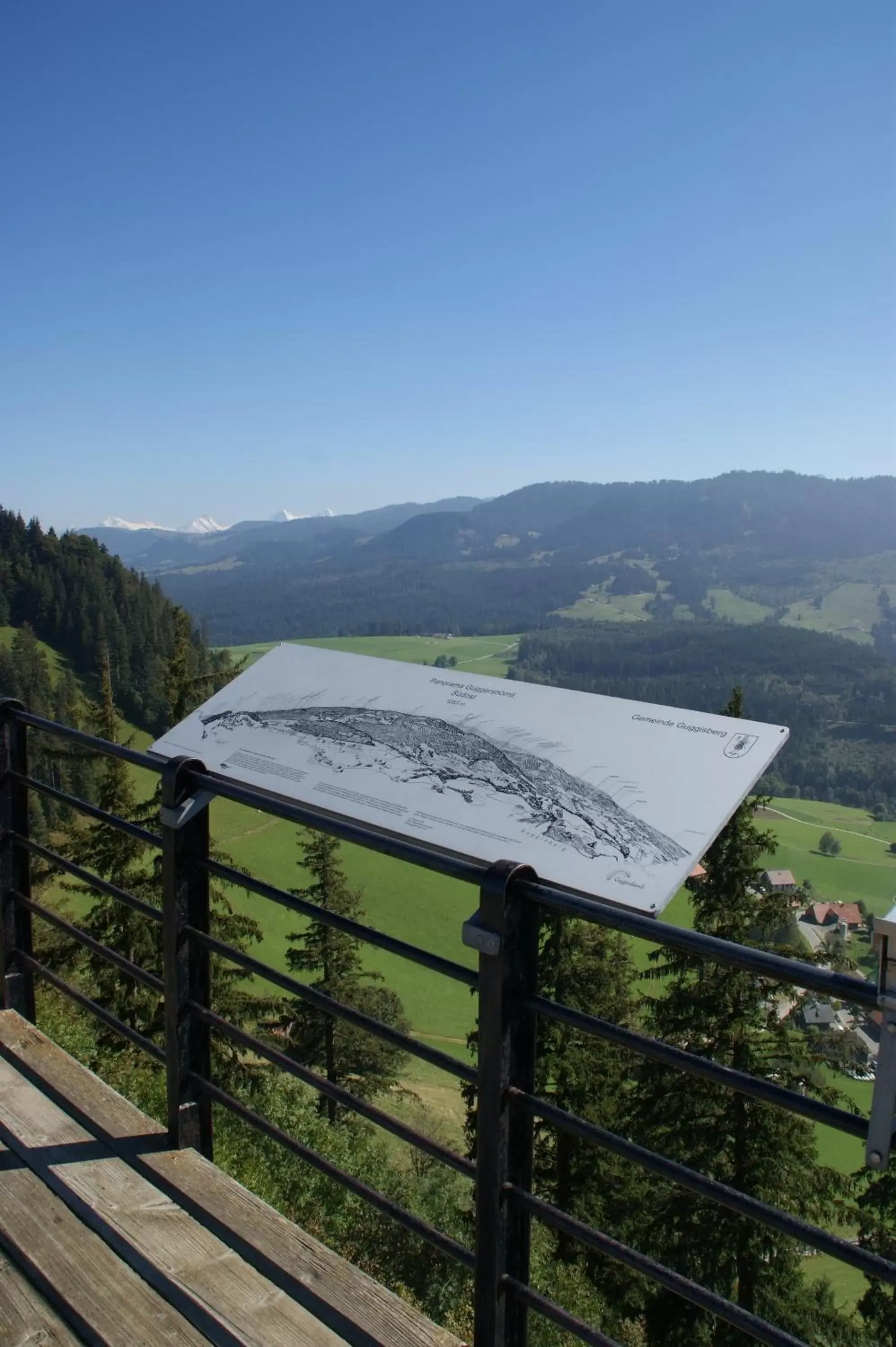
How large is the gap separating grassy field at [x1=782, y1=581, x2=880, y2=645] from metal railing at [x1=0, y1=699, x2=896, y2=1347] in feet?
550

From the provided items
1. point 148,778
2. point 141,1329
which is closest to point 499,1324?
point 141,1329

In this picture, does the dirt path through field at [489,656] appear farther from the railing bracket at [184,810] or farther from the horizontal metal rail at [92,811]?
the railing bracket at [184,810]

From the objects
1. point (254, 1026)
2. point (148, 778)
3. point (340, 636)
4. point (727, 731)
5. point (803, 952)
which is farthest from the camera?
point (340, 636)

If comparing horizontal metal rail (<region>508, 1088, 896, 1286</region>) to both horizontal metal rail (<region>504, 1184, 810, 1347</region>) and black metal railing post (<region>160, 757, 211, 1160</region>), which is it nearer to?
horizontal metal rail (<region>504, 1184, 810, 1347</region>)

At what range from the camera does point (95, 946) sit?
3.01 meters

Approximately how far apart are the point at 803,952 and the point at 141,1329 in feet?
43.0

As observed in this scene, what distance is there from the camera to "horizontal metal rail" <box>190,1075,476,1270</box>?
6.71ft

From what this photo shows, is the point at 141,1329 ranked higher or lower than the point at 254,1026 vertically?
higher

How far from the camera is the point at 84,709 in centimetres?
2062

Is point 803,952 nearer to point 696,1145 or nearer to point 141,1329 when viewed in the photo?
point 696,1145

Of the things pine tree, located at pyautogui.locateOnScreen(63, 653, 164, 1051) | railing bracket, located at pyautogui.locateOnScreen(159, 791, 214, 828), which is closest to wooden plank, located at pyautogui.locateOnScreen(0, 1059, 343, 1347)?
railing bracket, located at pyautogui.locateOnScreen(159, 791, 214, 828)

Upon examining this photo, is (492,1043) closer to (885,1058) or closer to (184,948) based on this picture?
(885,1058)

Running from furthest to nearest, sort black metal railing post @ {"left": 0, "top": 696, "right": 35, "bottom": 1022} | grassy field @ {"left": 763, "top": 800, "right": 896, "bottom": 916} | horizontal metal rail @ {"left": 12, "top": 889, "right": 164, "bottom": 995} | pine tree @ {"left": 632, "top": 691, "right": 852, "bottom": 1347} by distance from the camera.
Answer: grassy field @ {"left": 763, "top": 800, "right": 896, "bottom": 916}
pine tree @ {"left": 632, "top": 691, "right": 852, "bottom": 1347}
black metal railing post @ {"left": 0, "top": 696, "right": 35, "bottom": 1022}
horizontal metal rail @ {"left": 12, "top": 889, "right": 164, "bottom": 995}

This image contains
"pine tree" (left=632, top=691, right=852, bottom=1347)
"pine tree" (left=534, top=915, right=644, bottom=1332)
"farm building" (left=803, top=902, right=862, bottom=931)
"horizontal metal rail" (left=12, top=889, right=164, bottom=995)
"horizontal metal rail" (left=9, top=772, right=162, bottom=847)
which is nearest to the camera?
"horizontal metal rail" (left=9, top=772, right=162, bottom=847)
